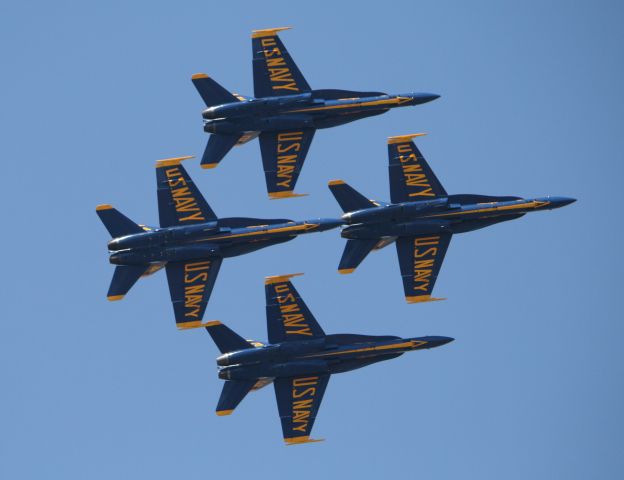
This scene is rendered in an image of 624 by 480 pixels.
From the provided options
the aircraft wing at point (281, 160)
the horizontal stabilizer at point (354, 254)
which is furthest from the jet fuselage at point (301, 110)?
the horizontal stabilizer at point (354, 254)

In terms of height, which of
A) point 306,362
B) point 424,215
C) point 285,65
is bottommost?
point 306,362

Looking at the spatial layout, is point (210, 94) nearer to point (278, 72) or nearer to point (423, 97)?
point (278, 72)

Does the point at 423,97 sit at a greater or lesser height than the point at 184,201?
greater

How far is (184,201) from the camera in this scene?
136000 millimetres

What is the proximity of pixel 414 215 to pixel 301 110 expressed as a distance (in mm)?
10398

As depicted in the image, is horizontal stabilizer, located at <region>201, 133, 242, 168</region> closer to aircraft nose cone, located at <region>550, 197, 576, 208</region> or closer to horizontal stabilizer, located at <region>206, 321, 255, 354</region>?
horizontal stabilizer, located at <region>206, 321, 255, 354</region>

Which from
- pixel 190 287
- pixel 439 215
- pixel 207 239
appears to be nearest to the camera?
pixel 207 239

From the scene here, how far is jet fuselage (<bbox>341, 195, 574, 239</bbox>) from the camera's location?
449ft

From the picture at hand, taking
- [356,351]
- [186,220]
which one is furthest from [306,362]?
[186,220]

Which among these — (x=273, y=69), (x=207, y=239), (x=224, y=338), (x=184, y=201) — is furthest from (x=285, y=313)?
(x=273, y=69)

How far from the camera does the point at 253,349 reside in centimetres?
13450

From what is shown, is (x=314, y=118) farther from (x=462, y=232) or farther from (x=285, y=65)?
(x=462, y=232)

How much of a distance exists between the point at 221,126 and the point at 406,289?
16.3 meters

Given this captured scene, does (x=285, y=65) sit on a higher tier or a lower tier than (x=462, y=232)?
higher
